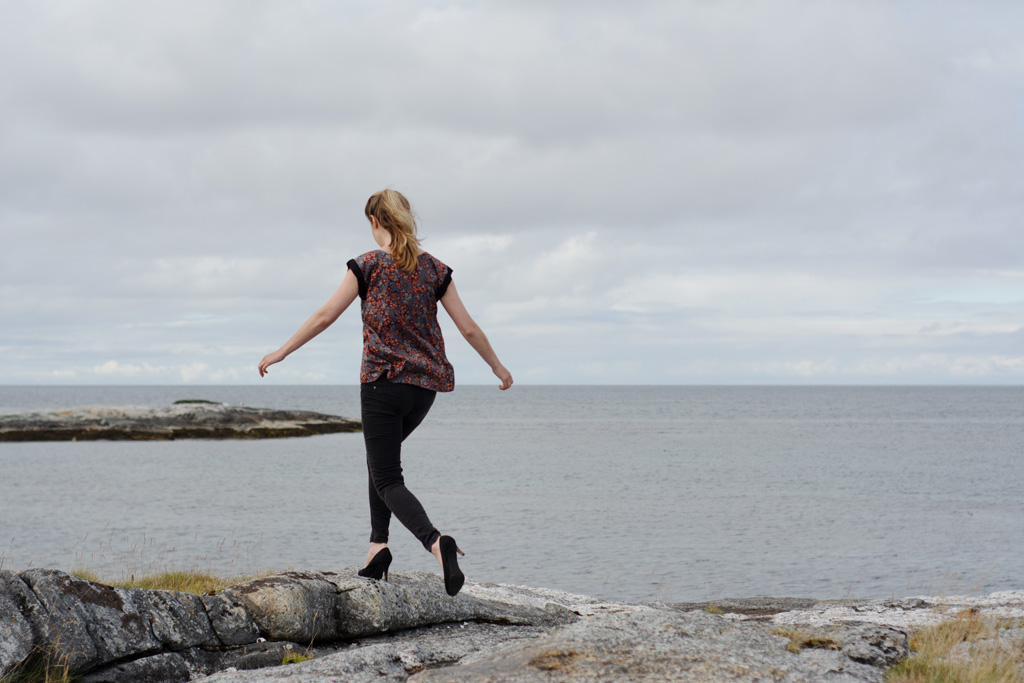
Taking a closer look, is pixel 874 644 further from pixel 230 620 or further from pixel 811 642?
pixel 230 620

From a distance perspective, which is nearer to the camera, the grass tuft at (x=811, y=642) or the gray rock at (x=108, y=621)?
the gray rock at (x=108, y=621)

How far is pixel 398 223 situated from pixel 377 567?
2.84 metres

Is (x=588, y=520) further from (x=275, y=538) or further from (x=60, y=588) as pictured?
(x=60, y=588)

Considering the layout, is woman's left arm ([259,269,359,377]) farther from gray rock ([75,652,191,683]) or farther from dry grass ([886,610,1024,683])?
dry grass ([886,610,1024,683])

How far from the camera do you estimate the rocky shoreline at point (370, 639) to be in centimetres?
426

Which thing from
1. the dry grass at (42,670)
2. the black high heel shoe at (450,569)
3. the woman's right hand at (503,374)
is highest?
the woman's right hand at (503,374)

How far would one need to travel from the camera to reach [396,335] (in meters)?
5.41

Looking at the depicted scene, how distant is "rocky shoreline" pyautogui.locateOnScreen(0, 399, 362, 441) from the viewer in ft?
197

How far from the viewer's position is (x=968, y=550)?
68.8ft

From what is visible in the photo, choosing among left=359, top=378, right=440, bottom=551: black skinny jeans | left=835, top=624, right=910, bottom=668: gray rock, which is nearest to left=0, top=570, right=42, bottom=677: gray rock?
left=359, top=378, right=440, bottom=551: black skinny jeans

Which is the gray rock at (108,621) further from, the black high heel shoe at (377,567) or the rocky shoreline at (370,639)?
the black high heel shoe at (377,567)

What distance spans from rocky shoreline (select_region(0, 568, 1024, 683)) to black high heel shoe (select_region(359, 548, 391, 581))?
98 millimetres

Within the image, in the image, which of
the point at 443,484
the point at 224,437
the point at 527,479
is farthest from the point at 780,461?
the point at 224,437

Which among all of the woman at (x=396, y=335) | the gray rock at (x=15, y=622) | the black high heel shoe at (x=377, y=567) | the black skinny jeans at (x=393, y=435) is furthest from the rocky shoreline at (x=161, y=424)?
the woman at (x=396, y=335)
